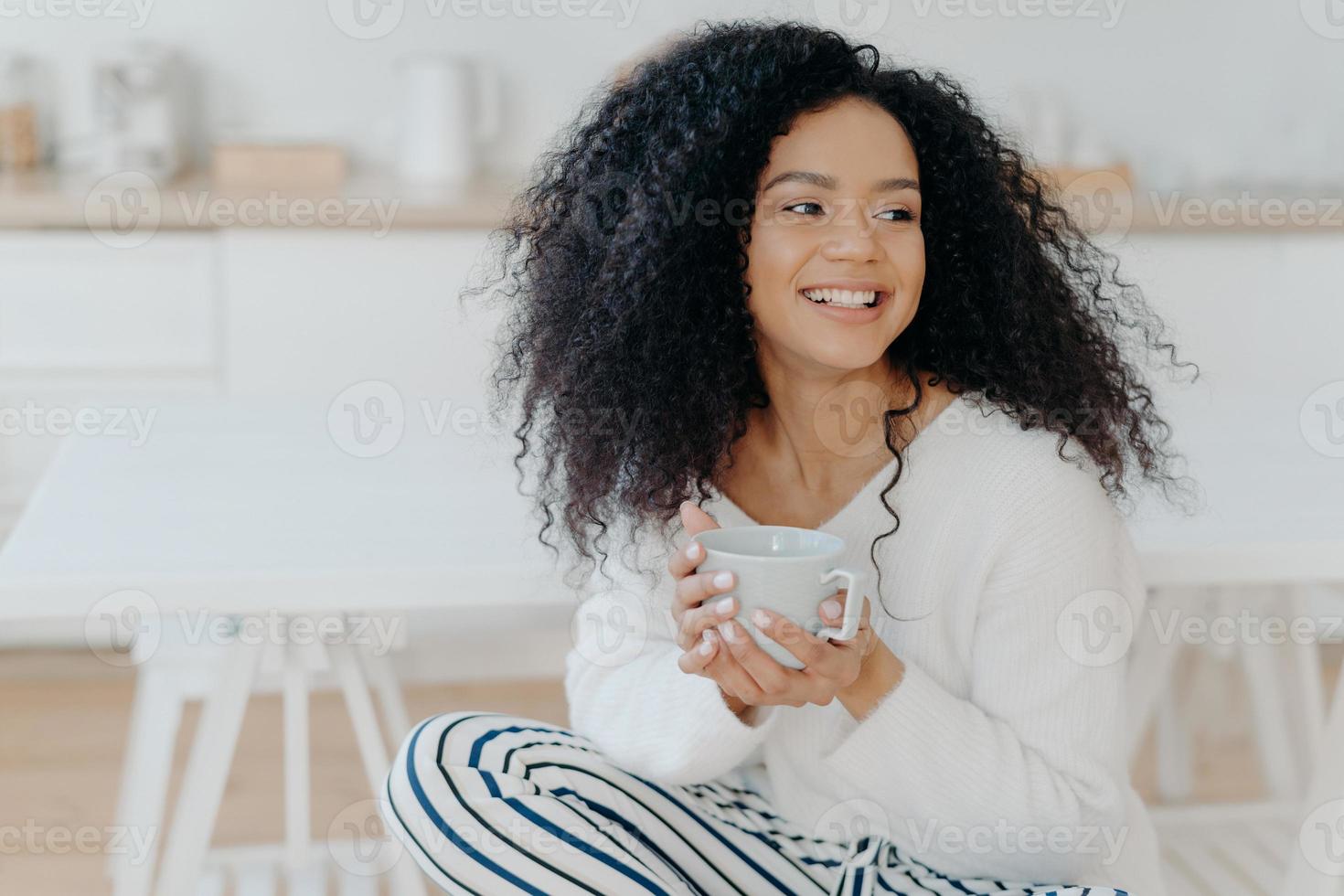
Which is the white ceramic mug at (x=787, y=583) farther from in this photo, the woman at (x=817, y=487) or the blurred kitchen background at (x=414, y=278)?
the blurred kitchen background at (x=414, y=278)

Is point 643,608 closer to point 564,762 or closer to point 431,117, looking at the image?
point 564,762

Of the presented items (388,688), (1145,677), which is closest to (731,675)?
(388,688)

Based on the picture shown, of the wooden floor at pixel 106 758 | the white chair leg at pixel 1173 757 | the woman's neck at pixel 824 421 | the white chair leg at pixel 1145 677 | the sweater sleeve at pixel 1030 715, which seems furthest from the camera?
the white chair leg at pixel 1173 757

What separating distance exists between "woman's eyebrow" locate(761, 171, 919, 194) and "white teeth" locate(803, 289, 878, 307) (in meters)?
0.08

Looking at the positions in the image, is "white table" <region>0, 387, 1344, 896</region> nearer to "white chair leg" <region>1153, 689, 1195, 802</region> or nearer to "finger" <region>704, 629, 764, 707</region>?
"finger" <region>704, 629, 764, 707</region>

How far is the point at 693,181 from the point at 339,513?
1.48 feet

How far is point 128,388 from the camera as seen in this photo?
227 cm

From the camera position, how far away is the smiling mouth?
106 centimetres

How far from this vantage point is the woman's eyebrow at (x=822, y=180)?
106cm

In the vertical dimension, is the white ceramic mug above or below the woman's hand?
above

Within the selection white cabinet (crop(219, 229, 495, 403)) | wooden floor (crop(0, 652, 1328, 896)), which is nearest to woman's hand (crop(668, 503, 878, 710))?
wooden floor (crop(0, 652, 1328, 896))

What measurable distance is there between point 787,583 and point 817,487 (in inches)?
11.3

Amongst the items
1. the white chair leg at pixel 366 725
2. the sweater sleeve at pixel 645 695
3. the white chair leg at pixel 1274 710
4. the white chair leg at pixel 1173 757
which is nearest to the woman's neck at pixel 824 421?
the sweater sleeve at pixel 645 695

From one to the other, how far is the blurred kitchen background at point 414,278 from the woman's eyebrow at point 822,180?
19.7 inches
